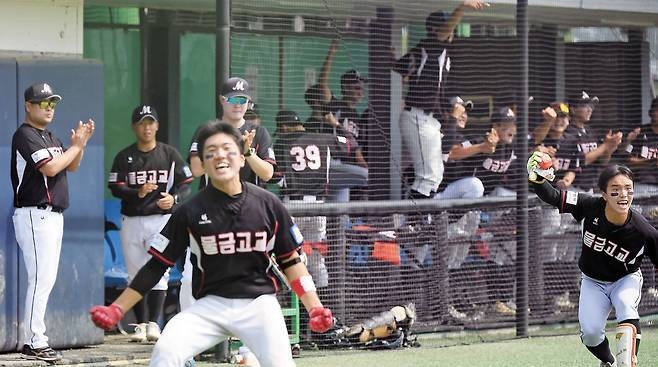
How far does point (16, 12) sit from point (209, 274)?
395 centimetres

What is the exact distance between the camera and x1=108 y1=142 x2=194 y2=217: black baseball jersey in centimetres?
1080

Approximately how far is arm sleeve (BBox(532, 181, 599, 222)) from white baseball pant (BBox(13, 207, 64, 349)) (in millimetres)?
3399

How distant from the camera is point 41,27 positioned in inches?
398

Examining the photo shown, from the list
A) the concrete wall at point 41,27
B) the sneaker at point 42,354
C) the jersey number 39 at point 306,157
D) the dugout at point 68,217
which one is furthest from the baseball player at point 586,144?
the sneaker at point 42,354

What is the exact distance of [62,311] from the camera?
33.6 ft

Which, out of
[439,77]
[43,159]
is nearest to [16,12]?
[43,159]

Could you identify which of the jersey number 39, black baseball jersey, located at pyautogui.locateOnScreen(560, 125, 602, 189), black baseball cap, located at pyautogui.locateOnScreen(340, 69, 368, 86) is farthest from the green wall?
black baseball jersey, located at pyautogui.locateOnScreen(560, 125, 602, 189)

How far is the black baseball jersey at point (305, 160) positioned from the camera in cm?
1059

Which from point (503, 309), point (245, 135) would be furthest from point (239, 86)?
point (503, 309)

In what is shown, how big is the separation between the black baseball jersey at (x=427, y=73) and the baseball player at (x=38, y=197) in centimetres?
302

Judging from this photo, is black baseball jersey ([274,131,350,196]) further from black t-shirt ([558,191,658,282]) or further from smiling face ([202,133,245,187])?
smiling face ([202,133,245,187])

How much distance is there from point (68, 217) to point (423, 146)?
10.00 ft

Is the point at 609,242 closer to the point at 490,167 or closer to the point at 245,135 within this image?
the point at 245,135

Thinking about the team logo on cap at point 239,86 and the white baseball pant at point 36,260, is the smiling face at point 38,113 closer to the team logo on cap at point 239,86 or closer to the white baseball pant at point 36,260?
the white baseball pant at point 36,260
